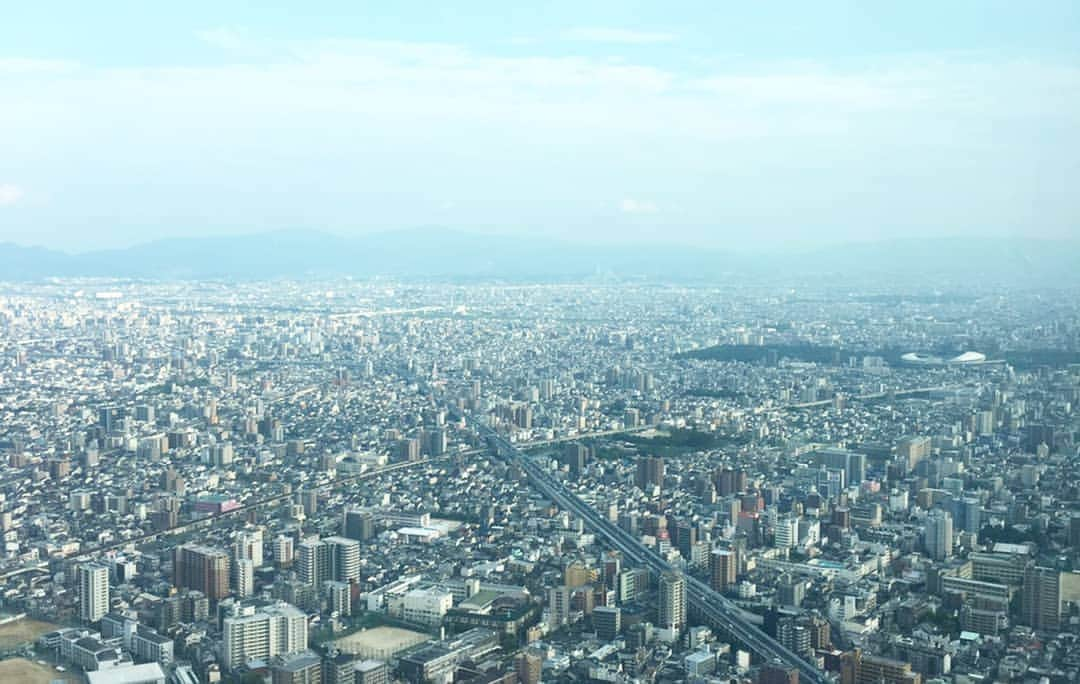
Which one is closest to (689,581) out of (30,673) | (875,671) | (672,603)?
(672,603)

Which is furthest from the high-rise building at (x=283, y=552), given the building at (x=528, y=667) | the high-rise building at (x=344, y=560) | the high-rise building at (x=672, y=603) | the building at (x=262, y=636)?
the high-rise building at (x=672, y=603)

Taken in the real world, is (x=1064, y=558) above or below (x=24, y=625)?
above

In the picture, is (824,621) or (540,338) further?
(540,338)

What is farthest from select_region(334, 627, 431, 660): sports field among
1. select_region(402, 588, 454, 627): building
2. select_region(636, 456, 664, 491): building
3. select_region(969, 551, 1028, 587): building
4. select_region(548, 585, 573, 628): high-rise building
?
select_region(636, 456, 664, 491): building

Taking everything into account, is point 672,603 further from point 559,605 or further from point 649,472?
point 649,472

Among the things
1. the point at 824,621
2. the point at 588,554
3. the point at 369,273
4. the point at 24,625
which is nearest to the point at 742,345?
the point at 588,554

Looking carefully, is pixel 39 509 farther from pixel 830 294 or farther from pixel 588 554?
pixel 830 294

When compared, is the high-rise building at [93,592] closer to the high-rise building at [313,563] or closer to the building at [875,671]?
the high-rise building at [313,563]
